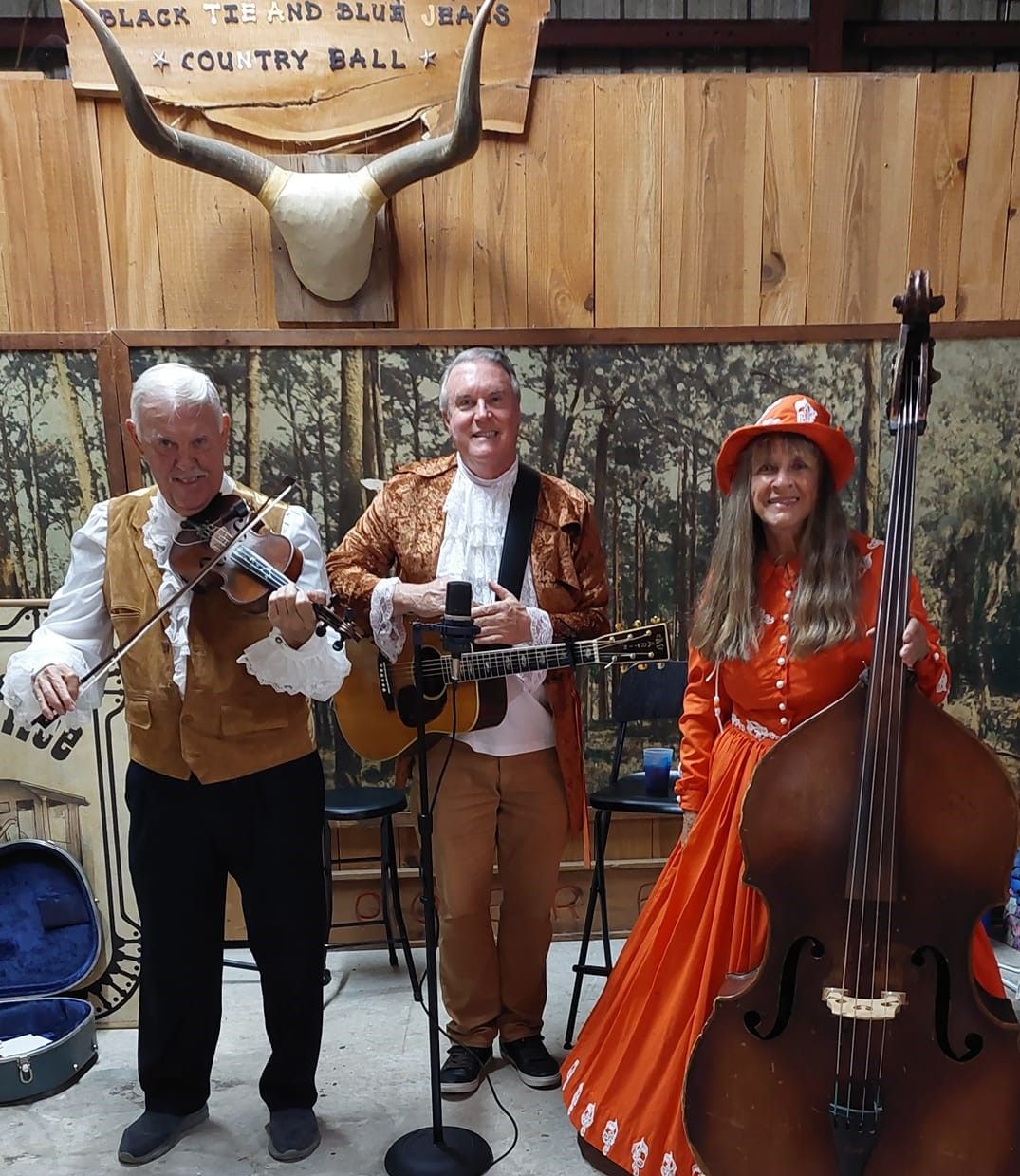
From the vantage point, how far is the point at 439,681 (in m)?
1.93

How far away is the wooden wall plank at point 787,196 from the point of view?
2496 mm

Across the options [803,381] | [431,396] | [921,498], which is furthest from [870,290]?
[431,396]

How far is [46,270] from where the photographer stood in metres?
2.50

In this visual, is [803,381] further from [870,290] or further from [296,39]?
[296,39]

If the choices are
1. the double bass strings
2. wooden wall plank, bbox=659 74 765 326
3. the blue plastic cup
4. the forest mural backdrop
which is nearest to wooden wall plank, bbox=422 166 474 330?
the forest mural backdrop

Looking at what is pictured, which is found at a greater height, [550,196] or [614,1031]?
[550,196]

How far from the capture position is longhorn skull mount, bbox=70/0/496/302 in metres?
2.20

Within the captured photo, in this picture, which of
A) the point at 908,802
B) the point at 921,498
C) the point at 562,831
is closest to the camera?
the point at 908,802

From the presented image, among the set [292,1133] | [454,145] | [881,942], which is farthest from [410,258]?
[292,1133]

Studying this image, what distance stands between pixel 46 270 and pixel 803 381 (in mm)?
2310

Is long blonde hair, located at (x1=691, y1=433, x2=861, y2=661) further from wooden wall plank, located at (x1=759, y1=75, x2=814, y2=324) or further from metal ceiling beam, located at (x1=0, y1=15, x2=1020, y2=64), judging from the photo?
metal ceiling beam, located at (x1=0, y1=15, x2=1020, y2=64)

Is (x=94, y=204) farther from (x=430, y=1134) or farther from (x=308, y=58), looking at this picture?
(x=430, y=1134)

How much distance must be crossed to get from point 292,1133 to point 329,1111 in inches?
6.7

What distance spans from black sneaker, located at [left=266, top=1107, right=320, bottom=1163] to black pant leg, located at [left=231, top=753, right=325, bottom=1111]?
9cm
